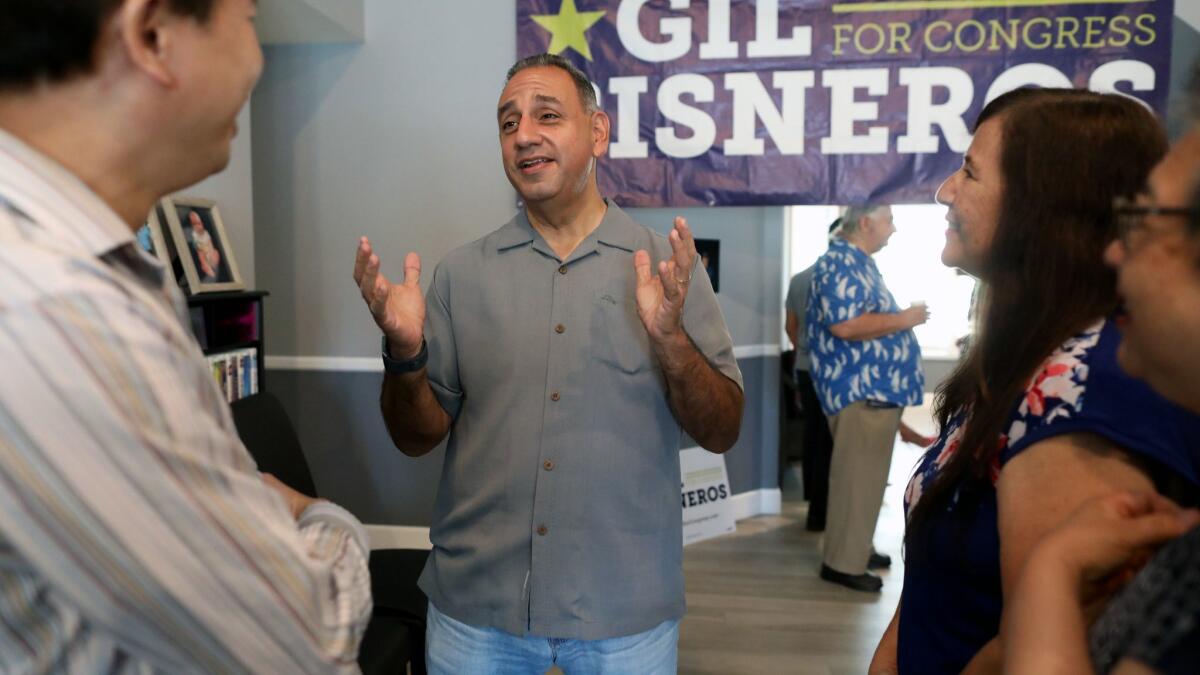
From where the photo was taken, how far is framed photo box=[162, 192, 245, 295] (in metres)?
2.65

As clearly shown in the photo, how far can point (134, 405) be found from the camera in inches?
20.0

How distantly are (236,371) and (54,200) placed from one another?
8.02ft

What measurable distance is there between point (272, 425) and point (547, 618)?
1.40 metres

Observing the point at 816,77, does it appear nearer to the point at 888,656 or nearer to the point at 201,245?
the point at 201,245

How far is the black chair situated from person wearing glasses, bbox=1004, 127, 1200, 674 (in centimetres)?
161

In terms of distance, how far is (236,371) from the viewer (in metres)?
2.82

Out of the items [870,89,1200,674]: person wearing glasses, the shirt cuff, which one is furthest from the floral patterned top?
the shirt cuff

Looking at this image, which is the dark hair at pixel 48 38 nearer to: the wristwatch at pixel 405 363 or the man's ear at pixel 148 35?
the man's ear at pixel 148 35

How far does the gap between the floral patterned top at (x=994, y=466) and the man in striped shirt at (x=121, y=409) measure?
66 centimetres

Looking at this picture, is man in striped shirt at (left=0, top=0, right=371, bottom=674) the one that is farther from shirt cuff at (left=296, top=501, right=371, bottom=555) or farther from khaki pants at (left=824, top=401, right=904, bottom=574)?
khaki pants at (left=824, top=401, right=904, bottom=574)

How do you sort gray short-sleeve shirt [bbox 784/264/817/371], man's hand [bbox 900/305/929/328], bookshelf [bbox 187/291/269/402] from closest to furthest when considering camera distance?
bookshelf [bbox 187/291/269/402] → man's hand [bbox 900/305/929/328] → gray short-sleeve shirt [bbox 784/264/817/371]

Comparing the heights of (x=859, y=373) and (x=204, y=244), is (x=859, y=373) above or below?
below

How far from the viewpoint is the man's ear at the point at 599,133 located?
159 centimetres

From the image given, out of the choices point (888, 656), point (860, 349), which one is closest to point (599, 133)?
point (888, 656)
